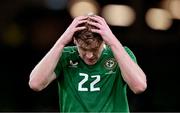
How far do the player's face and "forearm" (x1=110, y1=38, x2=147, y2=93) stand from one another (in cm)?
12

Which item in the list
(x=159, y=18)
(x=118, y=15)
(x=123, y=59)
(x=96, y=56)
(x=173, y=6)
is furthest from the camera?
(x=118, y=15)

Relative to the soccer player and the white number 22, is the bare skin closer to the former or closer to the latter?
the soccer player

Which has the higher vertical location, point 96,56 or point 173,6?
point 173,6

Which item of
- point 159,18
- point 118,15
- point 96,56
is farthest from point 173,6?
point 96,56

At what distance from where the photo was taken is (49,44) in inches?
430

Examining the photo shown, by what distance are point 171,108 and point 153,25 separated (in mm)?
2057

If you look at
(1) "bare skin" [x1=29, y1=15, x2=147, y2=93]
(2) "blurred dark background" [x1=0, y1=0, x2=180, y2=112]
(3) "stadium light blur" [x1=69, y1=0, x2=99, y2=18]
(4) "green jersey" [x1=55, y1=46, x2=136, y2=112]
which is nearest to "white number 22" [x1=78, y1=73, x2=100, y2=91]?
(4) "green jersey" [x1=55, y1=46, x2=136, y2=112]

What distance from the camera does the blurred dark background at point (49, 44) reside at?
10.5 metres

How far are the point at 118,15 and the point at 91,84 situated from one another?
720cm

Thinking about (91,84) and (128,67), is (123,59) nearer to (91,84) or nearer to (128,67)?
(128,67)

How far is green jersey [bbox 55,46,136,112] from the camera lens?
4.33 meters

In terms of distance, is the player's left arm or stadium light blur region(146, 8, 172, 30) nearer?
the player's left arm

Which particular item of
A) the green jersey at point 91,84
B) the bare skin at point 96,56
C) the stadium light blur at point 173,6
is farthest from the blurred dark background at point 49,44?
the bare skin at point 96,56

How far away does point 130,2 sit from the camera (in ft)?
35.4
